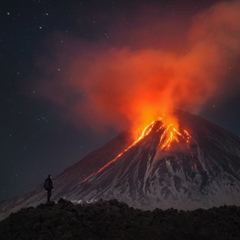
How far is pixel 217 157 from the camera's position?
2837 inches

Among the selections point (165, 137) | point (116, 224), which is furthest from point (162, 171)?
point (116, 224)

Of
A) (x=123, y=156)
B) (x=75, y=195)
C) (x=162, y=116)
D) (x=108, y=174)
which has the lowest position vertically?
(x=75, y=195)

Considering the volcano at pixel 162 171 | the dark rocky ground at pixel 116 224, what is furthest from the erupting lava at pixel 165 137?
the dark rocky ground at pixel 116 224

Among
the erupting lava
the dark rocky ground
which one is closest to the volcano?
the erupting lava

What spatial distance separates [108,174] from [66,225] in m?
56.6

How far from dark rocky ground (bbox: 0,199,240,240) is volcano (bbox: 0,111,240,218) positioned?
121 ft

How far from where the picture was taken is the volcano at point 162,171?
5548 centimetres

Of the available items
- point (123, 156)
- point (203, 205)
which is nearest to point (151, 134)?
point (123, 156)

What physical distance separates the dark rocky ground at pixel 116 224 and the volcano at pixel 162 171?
121ft

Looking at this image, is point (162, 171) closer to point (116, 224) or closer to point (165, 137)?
point (165, 137)

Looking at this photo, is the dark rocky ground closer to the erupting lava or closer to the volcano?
the volcano

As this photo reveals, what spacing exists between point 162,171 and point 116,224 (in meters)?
52.1

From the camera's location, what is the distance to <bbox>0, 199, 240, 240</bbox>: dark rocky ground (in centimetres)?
1287

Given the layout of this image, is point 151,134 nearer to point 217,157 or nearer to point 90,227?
point 217,157
